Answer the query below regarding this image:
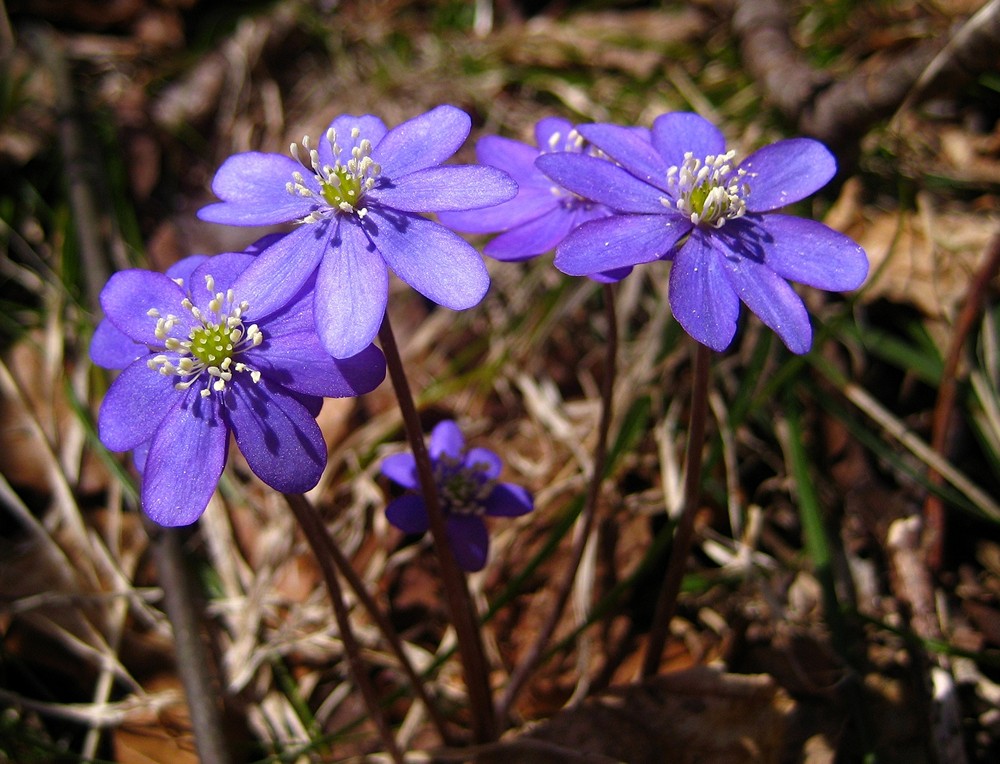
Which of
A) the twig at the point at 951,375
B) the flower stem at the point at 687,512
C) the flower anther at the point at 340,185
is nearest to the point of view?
the flower anther at the point at 340,185

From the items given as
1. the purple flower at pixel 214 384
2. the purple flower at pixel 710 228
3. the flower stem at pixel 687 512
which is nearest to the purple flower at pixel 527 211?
the purple flower at pixel 710 228

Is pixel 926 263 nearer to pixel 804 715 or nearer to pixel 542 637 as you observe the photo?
pixel 804 715

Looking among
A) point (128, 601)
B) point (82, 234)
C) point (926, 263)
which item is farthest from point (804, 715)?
point (82, 234)

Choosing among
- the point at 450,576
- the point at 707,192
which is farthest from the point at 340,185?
the point at 450,576

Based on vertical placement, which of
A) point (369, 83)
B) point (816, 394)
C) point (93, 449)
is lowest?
point (816, 394)

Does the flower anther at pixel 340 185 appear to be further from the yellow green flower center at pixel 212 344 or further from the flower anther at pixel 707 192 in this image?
the flower anther at pixel 707 192

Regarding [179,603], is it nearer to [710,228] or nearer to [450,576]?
[450,576]
